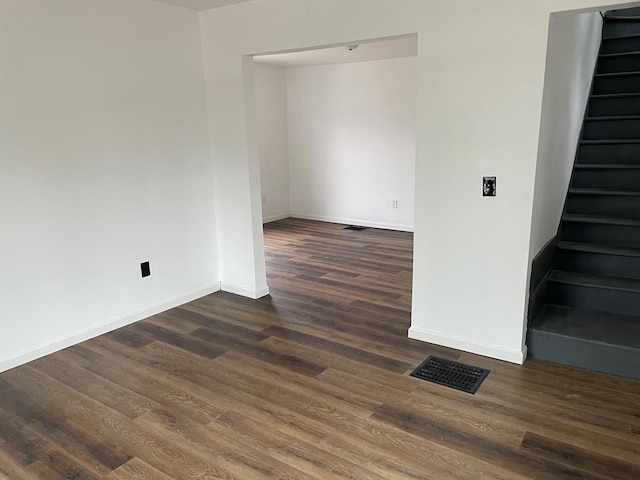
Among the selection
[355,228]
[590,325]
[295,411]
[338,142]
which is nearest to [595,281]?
[590,325]

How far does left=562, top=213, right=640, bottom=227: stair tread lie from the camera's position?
11.2 ft

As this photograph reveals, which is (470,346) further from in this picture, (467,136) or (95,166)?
(95,166)

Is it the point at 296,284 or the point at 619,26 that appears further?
the point at 619,26

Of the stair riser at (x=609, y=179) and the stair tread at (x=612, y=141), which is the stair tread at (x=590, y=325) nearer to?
the stair riser at (x=609, y=179)

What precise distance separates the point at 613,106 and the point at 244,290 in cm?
384

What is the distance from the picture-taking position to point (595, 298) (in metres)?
3.20

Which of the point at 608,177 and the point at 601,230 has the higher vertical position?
the point at 608,177

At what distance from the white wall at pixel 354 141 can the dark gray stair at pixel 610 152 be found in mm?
2431

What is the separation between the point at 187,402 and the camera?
8.45 ft

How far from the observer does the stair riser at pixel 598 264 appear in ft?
10.8

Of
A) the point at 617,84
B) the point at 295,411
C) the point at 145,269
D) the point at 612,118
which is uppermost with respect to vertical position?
the point at 617,84

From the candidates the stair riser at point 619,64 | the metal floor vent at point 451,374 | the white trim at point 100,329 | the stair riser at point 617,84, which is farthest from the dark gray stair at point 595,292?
the white trim at point 100,329

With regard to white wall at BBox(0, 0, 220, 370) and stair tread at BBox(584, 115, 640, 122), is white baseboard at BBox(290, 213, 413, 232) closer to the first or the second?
stair tread at BBox(584, 115, 640, 122)

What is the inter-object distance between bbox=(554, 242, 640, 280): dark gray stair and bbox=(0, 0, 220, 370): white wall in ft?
9.67
